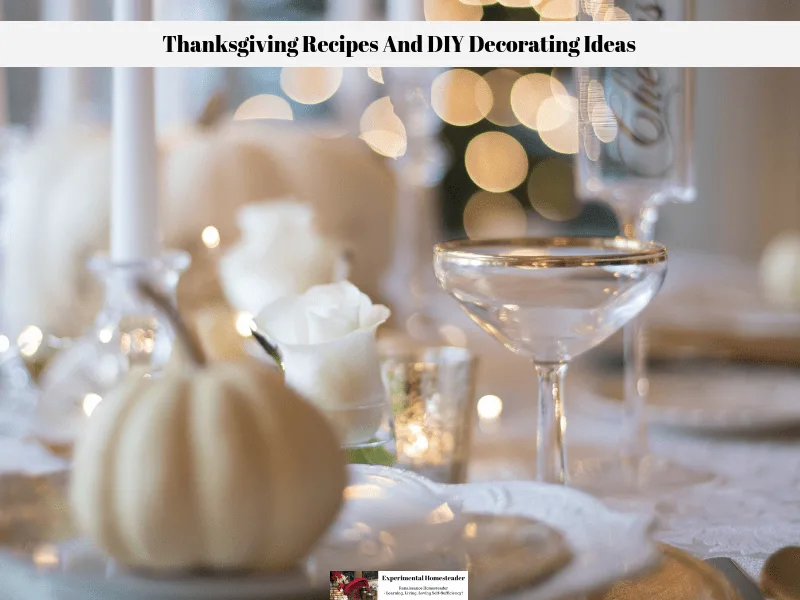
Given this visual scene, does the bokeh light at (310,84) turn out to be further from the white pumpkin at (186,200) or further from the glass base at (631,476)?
the glass base at (631,476)

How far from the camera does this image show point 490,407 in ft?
1.75

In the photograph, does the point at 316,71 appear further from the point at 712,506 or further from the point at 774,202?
the point at 712,506

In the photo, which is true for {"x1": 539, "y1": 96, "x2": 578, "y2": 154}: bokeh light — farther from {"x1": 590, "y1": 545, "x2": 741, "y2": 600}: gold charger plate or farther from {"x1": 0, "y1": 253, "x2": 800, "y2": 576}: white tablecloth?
{"x1": 590, "y1": 545, "x2": 741, "y2": 600}: gold charger plate

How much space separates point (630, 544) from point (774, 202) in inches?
92.9

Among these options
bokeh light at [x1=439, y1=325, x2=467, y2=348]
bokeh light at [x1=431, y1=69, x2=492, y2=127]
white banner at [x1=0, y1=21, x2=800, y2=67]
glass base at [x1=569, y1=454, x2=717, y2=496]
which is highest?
bokeh light at [x1=431, y1=69, x2=492, y2=127]

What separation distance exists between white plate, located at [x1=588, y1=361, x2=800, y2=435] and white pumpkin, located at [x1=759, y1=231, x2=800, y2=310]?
0.42 ft

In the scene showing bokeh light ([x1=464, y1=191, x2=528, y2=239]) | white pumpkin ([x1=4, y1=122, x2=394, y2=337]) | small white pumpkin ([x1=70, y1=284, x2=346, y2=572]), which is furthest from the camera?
bokeh light ([x1=464, y1=191, x2=528, y2=239])

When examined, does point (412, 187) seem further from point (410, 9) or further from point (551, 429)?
point (551, 429)

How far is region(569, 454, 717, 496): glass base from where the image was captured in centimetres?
41

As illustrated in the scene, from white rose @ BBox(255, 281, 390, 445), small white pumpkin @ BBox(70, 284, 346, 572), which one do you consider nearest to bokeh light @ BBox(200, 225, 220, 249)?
white rose @ BBox(255, 281, 390, 445)

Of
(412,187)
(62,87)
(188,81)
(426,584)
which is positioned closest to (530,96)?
(188,81)

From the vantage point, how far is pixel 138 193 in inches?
15.2

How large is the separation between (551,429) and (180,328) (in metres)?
0.14

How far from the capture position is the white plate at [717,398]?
0.47 metres
